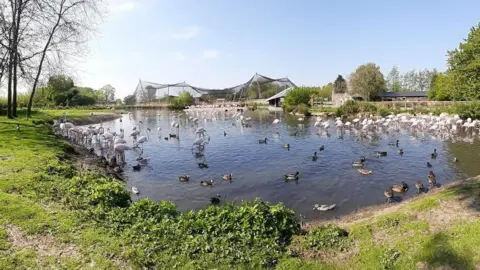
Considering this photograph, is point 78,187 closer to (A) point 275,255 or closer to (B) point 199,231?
(B) point 199,231

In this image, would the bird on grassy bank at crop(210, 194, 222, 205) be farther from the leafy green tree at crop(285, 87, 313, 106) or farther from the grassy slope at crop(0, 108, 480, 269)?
the leafy green tree at crop(285, 87, 313, 106)

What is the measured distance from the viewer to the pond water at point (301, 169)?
14.0m

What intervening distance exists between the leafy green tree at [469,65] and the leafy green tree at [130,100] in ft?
366

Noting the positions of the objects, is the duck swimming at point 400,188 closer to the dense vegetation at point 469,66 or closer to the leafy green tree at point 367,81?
the dense vegetation at point 469,66

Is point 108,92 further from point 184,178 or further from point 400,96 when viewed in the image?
point 184,178

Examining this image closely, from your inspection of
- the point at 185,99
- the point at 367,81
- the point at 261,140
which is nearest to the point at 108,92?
the point at 185,99

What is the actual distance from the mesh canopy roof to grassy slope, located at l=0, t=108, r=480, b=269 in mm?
122508

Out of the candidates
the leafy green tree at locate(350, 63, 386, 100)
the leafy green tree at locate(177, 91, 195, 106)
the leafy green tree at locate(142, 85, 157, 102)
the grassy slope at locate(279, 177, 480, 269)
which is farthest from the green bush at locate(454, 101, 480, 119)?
the leafy green tree at locate(142, 85, 157, 102)

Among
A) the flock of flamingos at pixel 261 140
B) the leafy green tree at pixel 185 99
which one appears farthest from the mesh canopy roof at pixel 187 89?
the flock of flamingos at pixel 261 140

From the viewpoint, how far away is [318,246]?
7.25 meters

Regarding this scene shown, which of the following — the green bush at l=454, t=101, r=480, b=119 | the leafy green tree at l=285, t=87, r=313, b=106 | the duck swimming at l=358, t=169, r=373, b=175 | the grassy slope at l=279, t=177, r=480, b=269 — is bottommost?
the duck swimming at l=358, t=169, r=373, b=175

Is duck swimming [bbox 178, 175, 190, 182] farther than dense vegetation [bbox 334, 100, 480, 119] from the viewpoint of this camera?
No

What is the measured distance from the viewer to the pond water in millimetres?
13984

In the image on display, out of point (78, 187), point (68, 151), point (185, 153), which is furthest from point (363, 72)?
point (78, 187)
